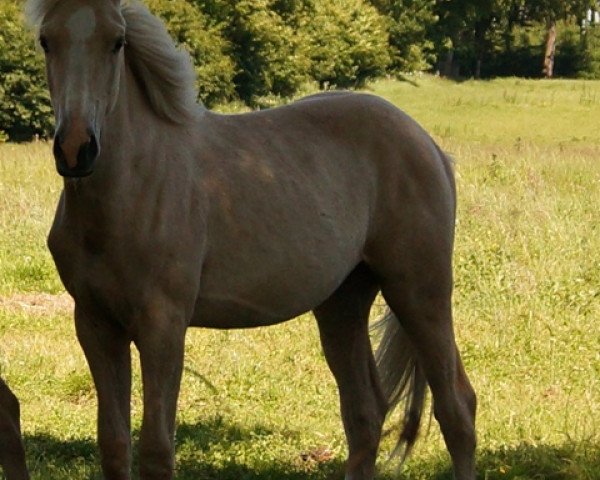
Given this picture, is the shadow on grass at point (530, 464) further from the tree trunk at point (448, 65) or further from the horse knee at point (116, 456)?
the tree trunk at point (448, 65)

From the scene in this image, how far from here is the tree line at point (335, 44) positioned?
29.5 meters

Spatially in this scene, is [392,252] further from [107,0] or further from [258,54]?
[258,54]

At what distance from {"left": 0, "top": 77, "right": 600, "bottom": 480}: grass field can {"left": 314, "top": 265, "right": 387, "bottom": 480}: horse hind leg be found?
25 centimetres

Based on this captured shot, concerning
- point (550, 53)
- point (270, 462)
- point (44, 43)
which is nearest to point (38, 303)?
point (270, 462)

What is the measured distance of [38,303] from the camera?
8648 millimetres

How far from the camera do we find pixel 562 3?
6175cm

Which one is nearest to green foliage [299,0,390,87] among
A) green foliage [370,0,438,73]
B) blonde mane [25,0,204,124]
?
green foliage [370,0,438,73]

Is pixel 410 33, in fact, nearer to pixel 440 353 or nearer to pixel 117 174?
pixel 440 353

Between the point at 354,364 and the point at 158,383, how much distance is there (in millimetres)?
1390

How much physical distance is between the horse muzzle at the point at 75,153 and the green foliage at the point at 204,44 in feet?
101

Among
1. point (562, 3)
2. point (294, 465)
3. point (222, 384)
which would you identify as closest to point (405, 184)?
point (294, 465)

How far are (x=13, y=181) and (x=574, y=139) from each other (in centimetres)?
2109

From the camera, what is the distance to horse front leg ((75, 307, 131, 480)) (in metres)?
3.93

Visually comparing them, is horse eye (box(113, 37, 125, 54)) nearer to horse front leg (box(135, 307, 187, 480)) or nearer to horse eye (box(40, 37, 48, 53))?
horse eye (box(40, 37, 48, 53))
